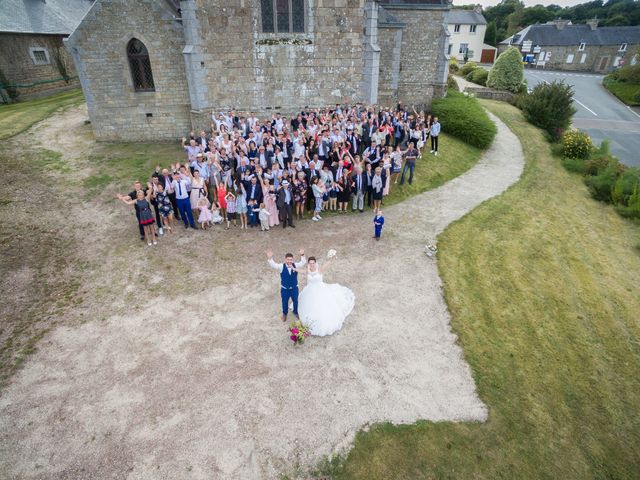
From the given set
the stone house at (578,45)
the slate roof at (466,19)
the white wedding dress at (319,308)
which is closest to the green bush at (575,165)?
the white wedding dress at (319,308)

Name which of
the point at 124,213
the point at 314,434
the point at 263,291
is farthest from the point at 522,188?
the point at 124,213

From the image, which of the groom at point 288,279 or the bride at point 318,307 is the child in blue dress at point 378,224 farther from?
the groom at point 288,279

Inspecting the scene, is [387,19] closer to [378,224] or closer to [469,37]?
[378,224]

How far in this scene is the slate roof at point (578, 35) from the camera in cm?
5469

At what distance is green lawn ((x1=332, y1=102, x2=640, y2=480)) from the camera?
235 inches

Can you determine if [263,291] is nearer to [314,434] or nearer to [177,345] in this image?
[177,345]

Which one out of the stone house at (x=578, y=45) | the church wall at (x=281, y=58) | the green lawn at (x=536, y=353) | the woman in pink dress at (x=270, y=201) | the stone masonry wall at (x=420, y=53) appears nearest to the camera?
the green lawn at (x=536, y=353)

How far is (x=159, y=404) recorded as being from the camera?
256 inches

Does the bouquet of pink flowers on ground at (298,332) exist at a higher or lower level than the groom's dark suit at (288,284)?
lower

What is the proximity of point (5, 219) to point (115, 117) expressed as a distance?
27.0 feet

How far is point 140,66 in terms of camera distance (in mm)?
17422

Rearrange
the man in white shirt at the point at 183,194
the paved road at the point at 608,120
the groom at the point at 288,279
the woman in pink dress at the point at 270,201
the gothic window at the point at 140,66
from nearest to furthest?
1. the groom at the point at 288,279
2. the man in white shirt at the point at 183,194
3. the woman in pink dress at the point at 270,201
4. the gothic window at the point at 140,66
5. the paved road at the point at 608,120

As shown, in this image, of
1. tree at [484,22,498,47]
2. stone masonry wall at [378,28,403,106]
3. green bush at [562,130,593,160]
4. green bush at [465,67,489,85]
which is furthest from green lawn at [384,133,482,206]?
tree at [484,22,498,47]

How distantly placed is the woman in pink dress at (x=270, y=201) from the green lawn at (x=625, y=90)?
1706 inches
